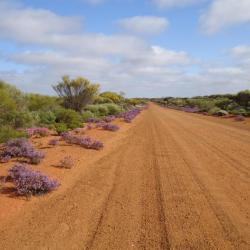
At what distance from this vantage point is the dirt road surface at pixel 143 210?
6.63 m

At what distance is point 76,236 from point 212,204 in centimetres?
326

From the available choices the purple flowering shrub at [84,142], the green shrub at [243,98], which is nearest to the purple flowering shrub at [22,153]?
the purple flowering shrub at [84,142]

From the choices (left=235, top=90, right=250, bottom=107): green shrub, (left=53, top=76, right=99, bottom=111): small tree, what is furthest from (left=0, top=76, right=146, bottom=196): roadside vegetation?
(left=235, top=90, right=250, bottom=107): green shrub

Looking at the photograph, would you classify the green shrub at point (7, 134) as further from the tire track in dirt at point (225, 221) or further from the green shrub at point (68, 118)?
Answer: the tire track in dirt at point (225, 221)

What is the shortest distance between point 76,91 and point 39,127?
54.2 ft

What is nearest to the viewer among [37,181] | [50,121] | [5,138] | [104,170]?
[37,181]

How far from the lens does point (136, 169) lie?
12211 mm

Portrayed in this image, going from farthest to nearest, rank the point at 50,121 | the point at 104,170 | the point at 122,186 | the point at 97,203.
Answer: the point at 50,121 < the point at 104,170 < the point at 122,186 < the point at 97,203

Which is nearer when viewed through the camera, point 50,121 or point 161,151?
point 161,151

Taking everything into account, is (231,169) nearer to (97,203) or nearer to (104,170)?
(104,170)

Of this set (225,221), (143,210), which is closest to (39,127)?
(143,210)

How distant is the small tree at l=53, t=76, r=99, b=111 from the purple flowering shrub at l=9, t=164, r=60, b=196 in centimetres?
2716

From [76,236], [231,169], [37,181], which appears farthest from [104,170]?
[76,236]

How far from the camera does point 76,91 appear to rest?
36.9m
